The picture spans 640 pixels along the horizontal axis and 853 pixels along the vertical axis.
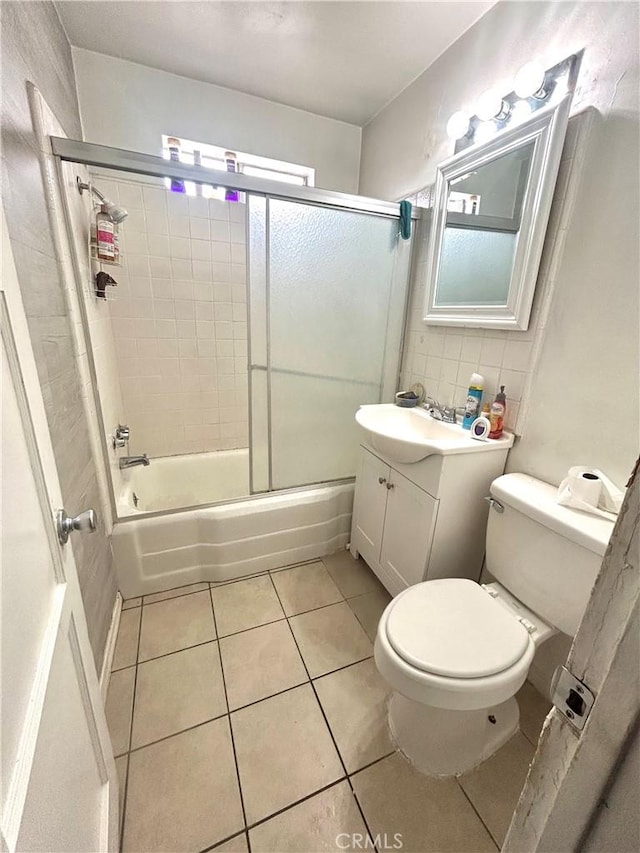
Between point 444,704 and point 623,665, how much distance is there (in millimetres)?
760

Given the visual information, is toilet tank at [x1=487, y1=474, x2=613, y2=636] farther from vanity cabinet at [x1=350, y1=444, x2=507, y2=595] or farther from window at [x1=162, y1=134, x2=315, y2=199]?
window at [x1=162, y1=134, x2=315, y2=199]

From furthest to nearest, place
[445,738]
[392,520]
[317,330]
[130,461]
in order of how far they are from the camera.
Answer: [130,461], [317,330], [392,520], [445,738]

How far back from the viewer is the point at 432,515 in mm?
1313

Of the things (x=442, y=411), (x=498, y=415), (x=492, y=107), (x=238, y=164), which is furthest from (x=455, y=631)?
(x=238, y=164)

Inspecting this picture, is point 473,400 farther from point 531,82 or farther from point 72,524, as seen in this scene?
point 72,524

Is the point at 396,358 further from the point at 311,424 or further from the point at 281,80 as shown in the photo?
the point at 281,80

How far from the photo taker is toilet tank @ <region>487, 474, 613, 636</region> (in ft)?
3.17

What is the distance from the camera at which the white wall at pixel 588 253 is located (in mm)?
971

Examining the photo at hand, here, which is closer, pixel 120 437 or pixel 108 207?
pixel 108 207

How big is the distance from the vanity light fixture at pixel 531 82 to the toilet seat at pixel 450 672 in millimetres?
1673

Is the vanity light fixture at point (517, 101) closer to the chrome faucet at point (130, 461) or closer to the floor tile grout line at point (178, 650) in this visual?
the chrome faucet at point (130, 461)

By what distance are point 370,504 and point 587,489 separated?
0.90m

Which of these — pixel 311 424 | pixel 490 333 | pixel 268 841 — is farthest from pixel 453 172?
pixel 268 841

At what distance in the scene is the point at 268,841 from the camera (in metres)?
0.92
